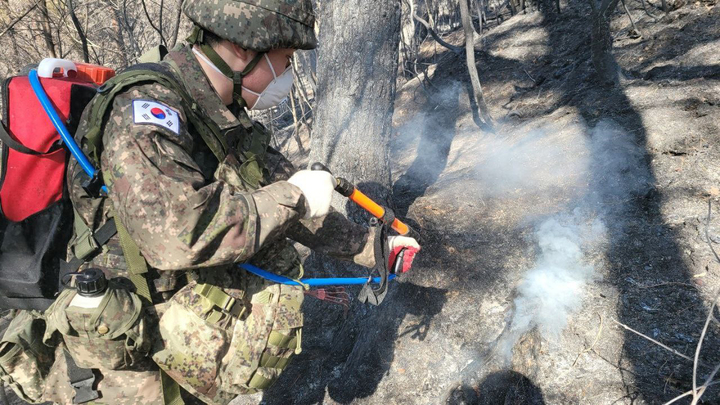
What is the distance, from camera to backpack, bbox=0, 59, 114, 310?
1732 millimetres

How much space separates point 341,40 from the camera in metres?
3.68

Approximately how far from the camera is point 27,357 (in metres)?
2.02

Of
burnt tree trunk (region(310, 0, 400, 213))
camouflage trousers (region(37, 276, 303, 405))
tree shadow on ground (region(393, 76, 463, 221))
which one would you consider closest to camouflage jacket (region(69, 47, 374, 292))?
camouflage trousers (region(37, 276, 303, 405))

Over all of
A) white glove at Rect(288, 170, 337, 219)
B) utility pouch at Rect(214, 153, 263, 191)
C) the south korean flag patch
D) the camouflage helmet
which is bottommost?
white glove at Rect(288, 170, 337, 219)

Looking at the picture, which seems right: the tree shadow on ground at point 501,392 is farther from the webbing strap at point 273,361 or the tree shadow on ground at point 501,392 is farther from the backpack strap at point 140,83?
the backpack strap at point 140,83

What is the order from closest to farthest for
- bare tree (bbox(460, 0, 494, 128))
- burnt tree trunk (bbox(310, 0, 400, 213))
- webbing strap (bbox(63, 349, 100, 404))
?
1. webbing strap (bbox(63, 349, 100, 404))
2. burnt tree trunk (bbox(310, 0, 400, 213))
3. bare tree (bbox(460, 0, 494, 128))

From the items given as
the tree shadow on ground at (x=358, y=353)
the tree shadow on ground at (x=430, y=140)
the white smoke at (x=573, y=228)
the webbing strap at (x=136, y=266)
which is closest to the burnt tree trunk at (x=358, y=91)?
the tree shadow on ground at (x=430, y=140)

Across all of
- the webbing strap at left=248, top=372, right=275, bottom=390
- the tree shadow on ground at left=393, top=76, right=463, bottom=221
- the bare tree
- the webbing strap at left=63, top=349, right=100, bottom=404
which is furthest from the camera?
the bare tree

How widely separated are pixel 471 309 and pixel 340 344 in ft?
3.39

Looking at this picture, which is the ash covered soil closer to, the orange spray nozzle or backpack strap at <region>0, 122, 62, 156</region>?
the orange spray nozzle

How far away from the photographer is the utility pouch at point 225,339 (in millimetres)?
2016

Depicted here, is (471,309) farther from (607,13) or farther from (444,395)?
(607,13)

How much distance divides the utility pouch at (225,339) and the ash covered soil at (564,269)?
3.97 ft

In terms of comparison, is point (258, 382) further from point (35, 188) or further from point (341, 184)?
point (35, 188)
